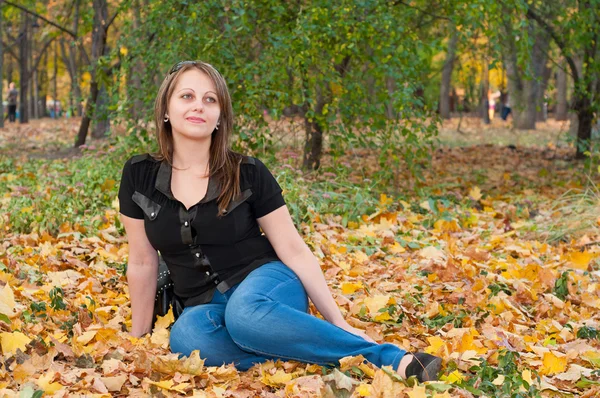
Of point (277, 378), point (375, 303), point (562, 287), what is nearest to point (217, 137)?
point (277, 378)

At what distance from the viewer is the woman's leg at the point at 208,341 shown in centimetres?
311

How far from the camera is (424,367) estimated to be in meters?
2.84

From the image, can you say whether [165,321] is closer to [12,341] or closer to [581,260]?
[12,341]

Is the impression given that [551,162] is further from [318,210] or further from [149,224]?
[149,224]

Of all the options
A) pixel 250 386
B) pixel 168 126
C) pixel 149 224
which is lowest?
pixel 250 386

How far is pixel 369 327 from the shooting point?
364 centimetres

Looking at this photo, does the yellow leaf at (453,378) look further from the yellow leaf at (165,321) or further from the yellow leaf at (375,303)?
the yellow leaf at (165,321)

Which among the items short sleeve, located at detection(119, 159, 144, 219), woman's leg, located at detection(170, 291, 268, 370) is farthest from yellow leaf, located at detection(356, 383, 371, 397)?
short sleeve, located at detection(119, 159, 144, 219)

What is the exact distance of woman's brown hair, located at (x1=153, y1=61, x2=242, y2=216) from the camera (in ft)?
10.8

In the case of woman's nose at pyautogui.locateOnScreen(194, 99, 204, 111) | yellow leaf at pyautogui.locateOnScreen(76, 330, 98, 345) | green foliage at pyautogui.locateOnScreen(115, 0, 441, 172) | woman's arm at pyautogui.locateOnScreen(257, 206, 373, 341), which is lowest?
yellow leaf at pyautogui.locateOnScreen(76, 330, 98, 345)

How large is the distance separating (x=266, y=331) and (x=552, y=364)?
3.70ft

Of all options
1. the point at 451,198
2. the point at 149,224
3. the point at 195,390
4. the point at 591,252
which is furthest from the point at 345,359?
the point at 451,198

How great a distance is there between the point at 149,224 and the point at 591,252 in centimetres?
314

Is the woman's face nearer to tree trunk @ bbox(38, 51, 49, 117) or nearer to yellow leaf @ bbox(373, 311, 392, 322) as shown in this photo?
yellow leaf @ bbox(373, 311, 392, 322)
